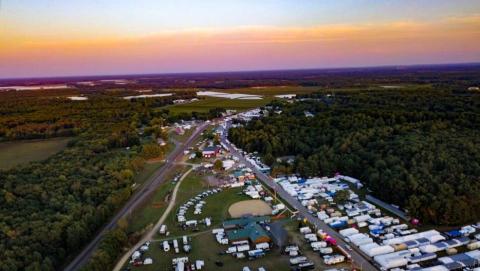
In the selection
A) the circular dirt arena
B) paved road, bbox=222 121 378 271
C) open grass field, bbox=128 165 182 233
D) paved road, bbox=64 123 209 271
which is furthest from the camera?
the circular dirt arena

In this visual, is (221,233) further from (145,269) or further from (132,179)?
(132,179)

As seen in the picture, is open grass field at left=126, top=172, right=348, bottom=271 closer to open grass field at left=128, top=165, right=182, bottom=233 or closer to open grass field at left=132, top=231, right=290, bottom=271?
open grass field at left=132, top=231, right=290, bottom=271

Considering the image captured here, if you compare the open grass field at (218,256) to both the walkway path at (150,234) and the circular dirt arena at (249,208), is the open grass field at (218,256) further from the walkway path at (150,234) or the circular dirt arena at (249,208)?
the circular dirt arena at (249,208)

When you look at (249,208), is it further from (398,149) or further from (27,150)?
(27,150)

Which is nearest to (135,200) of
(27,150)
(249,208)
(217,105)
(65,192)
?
(65,192)

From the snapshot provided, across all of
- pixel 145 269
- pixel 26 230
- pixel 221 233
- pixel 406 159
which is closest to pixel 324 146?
pixel 406 159

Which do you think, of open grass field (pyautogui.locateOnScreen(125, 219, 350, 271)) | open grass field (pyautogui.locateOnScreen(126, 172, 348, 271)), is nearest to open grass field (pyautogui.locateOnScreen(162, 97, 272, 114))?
open grass field (pyautogui.locateOnScreen(126, 172, 348, 271))
